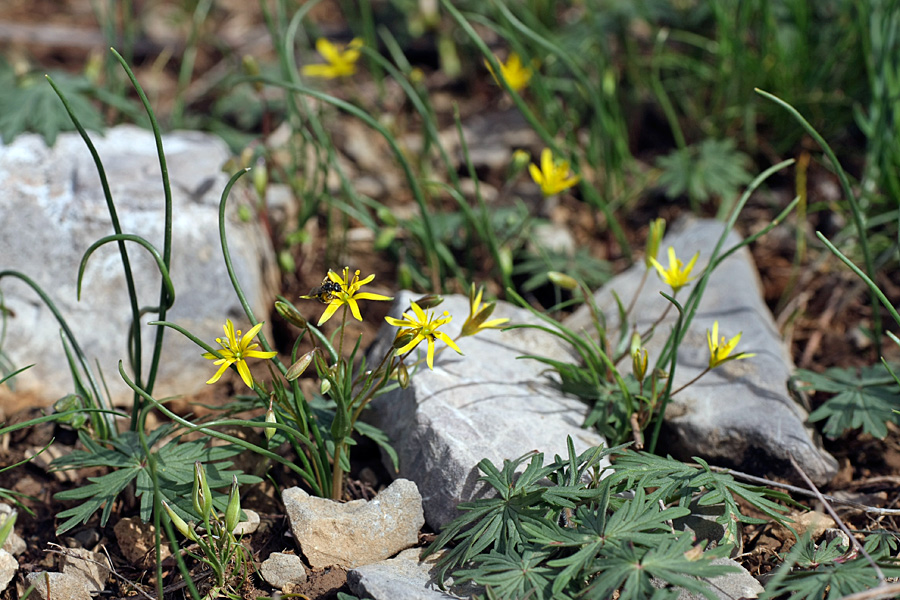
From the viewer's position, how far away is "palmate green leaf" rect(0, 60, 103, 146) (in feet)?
8.93

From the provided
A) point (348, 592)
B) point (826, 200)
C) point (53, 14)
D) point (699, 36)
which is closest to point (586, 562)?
point (348, 592)

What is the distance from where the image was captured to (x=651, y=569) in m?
1.53

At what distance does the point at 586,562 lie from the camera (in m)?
1.60

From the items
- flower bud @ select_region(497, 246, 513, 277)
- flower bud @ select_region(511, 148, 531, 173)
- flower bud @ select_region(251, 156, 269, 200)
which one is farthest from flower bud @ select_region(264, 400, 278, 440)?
flower bud @ select_region(511, 148, 531, 173)

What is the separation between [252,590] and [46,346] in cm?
114

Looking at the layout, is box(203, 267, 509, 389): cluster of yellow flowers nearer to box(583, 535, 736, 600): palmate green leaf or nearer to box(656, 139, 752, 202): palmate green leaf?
box(583, 535, 736, 600): palmate green leaf

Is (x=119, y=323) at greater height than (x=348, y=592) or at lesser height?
greater

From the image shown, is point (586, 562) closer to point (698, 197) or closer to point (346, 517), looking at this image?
point (346, 517)

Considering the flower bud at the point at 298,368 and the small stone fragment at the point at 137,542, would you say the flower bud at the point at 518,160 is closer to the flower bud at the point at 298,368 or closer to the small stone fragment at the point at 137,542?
the flower bud at the point at 298,368

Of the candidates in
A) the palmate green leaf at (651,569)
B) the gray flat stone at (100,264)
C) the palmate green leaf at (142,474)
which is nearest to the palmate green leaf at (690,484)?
the palmate green leaf at (651,569)

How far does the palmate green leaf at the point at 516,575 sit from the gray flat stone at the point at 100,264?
1.26m

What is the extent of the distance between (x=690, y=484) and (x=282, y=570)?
37.8 inches

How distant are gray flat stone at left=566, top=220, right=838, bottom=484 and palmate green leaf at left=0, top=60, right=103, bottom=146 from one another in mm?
1907

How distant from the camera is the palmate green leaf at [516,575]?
1.59 m
